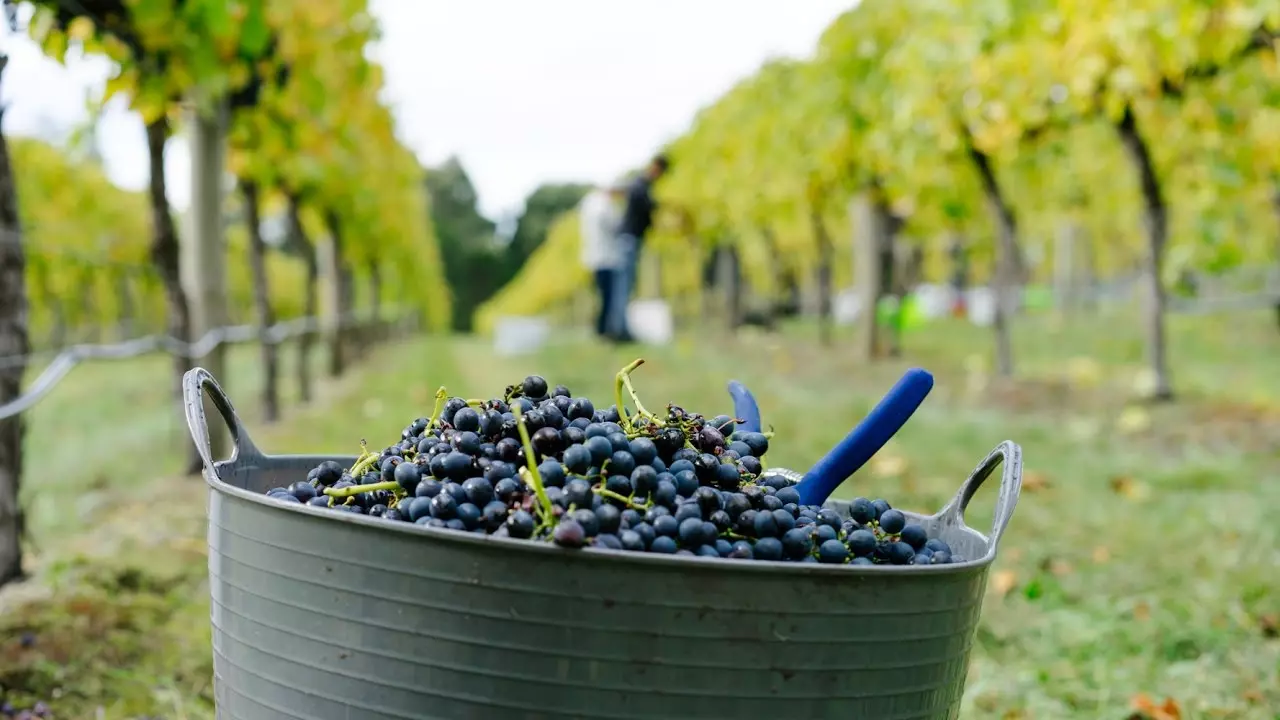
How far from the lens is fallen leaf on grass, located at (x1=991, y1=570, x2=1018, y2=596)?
4137mm

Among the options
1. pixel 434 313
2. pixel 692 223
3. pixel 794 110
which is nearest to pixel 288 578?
pixel 794 110

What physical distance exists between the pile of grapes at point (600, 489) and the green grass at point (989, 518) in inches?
59.6

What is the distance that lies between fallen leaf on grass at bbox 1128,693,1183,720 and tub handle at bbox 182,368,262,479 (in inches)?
89.1

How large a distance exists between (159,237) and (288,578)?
487 centimetres

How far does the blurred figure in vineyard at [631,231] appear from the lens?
1461cm

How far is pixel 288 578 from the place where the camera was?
143 cm

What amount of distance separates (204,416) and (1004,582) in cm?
332

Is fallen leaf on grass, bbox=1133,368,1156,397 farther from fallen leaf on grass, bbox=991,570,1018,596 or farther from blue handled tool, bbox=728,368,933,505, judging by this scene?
blue handled tool, bbox=728,368,933,505

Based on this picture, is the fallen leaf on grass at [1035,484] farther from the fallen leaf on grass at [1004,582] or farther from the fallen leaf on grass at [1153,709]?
the fallen leaf on grass at [1153,709]

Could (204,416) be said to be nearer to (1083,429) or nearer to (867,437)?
(867,437)

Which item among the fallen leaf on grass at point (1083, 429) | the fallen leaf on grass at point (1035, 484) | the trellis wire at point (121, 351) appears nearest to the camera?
the trellis wire at point (121, 351)

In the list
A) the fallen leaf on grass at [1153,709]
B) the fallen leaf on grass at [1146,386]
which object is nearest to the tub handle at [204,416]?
the fallen leaf on grass at [1153,709]

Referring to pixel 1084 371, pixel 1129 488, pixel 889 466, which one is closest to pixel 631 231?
pixel 1084 371

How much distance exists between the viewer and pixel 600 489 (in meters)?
1.41
